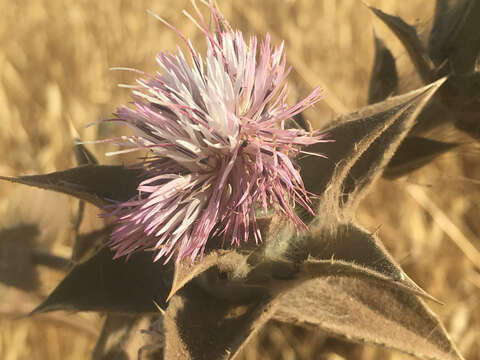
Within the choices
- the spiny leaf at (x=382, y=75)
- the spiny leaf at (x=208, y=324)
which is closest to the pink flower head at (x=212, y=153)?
the spiny leaf at (x=208, y=324)

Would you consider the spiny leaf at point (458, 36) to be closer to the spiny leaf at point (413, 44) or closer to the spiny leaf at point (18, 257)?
the spiny leaf at point (413, 44)

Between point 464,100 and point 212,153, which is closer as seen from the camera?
point 212,153

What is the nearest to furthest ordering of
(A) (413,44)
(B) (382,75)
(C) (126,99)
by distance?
(A) (413,44) < (B) (382,75) < (C) (126,99)

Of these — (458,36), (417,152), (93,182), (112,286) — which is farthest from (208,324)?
(458,36)

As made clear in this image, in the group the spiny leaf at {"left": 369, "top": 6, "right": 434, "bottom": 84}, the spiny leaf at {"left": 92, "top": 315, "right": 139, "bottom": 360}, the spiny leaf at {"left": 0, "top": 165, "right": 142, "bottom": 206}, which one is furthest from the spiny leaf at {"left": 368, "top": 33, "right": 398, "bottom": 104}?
the spiny leaf at {"left": 92, "top": 315, "right": 139, "bottom": 360}

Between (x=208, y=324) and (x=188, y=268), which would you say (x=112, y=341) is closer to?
(x=208, y=324)

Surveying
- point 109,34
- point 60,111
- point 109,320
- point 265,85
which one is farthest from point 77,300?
point 109,34

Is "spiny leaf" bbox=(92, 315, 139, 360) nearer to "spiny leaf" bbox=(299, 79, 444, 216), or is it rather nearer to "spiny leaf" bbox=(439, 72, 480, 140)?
"spiny leaf" bbox=(299, 79, 444, 216)
